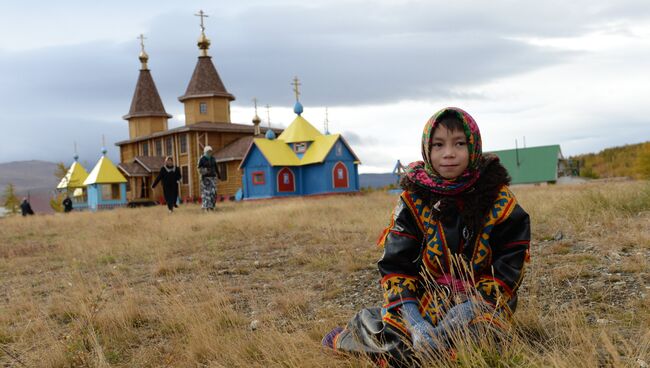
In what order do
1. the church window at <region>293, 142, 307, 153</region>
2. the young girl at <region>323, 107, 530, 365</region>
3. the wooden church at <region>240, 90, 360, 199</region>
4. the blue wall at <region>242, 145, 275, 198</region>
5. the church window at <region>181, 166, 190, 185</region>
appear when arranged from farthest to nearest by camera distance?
the church window at <region>181, 166, 190, 185</region> → the church window at <region>293, 142, 307, 153</region> → the blue wall at <region>242, 145, 275, 198</region> → the wooden church at <region>240, 90, 360, 199</region> → the young girl at <region>323, 107, 530, 365</region>

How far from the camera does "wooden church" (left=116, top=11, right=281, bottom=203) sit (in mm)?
35594

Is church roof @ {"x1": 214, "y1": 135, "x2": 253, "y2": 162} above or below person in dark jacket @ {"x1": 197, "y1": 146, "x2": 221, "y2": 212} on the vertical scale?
above

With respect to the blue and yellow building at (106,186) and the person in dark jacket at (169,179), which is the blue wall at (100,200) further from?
the person in dark jacket at (169,179)

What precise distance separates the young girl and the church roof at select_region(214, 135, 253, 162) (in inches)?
1213

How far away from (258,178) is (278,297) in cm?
2388

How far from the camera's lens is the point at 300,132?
2998 cm

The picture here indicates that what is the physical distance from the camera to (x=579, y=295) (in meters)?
4.62

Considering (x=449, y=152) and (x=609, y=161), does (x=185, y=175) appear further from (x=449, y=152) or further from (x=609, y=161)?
(x=449, y=152)

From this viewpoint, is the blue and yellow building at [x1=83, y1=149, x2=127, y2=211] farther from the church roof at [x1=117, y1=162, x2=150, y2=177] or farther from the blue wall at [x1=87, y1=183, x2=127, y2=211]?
the church roof at [x1=117, y1=162, x2=150, y2=177]

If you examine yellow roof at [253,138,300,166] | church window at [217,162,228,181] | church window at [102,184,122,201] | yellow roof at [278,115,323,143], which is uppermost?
yellow roof at [278,115,323,143]

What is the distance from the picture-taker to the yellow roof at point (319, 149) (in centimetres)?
2819

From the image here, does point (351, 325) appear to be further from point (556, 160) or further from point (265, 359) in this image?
point (556, 160)

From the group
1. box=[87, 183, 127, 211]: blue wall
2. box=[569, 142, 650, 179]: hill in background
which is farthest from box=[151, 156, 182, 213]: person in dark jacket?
box=[569, 142, 650, 179]: hill in background

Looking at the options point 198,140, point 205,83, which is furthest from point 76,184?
point 205,83
